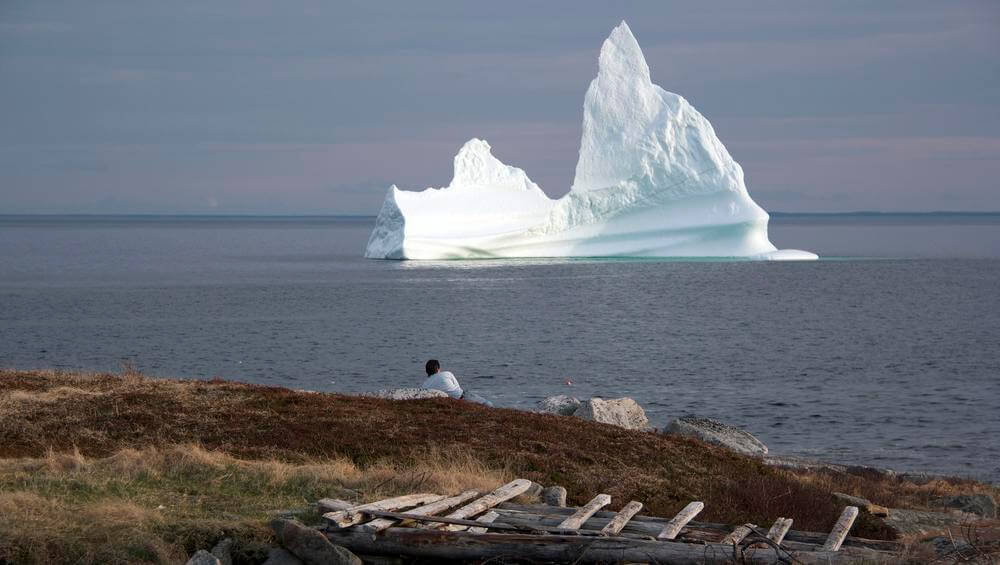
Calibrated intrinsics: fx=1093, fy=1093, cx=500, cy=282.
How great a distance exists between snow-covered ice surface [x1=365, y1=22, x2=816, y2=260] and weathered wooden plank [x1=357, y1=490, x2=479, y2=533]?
182 ft

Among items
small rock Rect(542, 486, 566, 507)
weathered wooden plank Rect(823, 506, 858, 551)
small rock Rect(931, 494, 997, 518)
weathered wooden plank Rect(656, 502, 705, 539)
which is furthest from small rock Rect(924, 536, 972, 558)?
small rock Rect(931, 494, 997, 518)

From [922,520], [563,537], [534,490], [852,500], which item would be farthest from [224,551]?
[922,520]

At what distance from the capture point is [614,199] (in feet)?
218

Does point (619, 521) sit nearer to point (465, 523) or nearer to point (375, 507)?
point (465, 523)

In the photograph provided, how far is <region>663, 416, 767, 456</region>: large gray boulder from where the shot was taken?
770 inches

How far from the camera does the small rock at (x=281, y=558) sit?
842cm

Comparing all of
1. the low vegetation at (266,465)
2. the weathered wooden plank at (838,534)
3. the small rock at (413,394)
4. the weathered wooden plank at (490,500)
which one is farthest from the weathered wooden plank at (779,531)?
the small rock at (413,394)

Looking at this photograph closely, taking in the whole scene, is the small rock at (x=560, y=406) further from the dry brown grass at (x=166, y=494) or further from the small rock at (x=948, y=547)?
the small rock at (x=948, y=547)

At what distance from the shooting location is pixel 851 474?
18547 millimetres

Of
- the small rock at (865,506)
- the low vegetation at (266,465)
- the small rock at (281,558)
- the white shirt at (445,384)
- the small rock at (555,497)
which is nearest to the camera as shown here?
the small rock at (281,558)

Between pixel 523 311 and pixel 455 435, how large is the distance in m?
38.9

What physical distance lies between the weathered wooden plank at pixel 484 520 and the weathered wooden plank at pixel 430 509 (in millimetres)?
323

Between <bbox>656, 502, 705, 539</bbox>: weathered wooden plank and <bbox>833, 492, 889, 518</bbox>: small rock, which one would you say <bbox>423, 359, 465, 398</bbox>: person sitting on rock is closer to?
<bbox>833, 492, 889, 518</bbox>: small rock

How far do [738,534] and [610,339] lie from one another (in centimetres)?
3475
